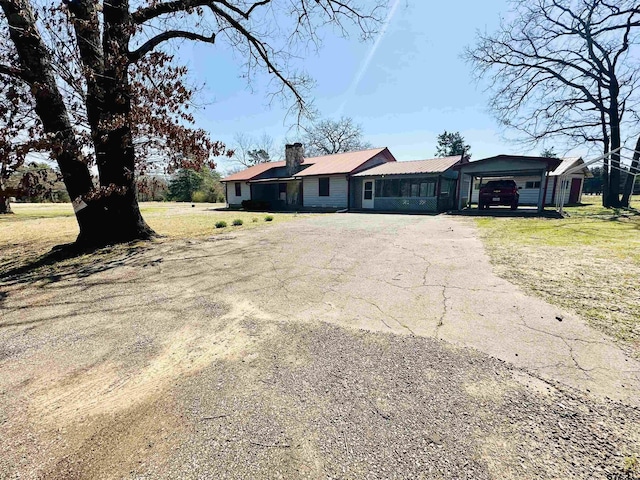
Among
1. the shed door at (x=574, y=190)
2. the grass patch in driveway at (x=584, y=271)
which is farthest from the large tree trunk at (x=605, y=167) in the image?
the grass patch in driveway at (x=584, y=271)

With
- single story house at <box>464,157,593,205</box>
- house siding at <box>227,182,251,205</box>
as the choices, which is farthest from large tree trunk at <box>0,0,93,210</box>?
single story house at <box>464,157,593,205</box>

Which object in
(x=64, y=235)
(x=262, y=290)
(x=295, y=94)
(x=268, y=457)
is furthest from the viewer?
(x=295, y=94)

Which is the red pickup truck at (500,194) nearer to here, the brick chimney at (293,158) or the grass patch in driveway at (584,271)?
the grass patch in driveway at (584,271)

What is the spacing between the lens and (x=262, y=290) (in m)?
4.28

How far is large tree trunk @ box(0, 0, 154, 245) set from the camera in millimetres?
5277

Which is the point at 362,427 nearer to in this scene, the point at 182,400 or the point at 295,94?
the point at 182,400

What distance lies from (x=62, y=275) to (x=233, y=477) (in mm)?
5853

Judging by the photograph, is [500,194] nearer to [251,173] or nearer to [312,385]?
[312,385]

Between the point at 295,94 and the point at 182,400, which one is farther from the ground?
the point at 295,94

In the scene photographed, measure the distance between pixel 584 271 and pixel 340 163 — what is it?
18.7m

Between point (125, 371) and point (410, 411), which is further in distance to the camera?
point (125, 371)

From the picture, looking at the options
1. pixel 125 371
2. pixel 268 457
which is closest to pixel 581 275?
pixel 268 457

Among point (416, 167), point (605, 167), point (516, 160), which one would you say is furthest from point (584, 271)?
point (605, 167)

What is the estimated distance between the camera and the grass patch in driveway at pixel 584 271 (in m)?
3.15
